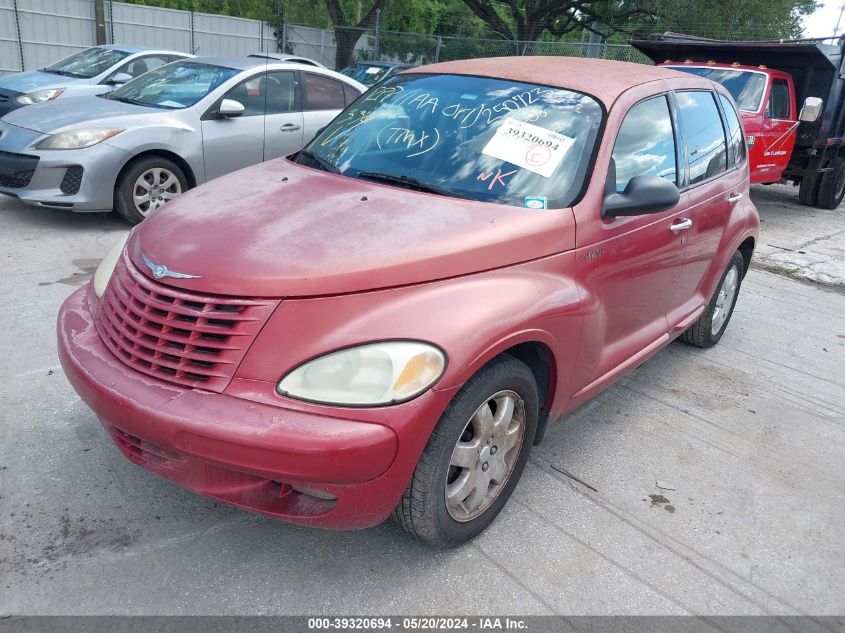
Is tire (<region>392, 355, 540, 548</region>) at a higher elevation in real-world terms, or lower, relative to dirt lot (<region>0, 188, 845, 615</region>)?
higher

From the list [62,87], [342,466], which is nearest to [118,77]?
[62,87]

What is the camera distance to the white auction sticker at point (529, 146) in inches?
122

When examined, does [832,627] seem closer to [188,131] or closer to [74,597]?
[74,597]

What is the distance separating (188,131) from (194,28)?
57.7 ft

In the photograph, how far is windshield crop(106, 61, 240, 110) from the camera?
6.96 m

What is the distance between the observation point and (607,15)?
24391 mm

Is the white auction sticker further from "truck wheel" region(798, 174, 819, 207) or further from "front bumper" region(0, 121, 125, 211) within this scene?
"truck wheel" region(798, 174, 819, 207)

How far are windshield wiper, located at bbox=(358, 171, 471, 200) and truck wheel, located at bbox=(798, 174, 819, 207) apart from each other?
10208mm

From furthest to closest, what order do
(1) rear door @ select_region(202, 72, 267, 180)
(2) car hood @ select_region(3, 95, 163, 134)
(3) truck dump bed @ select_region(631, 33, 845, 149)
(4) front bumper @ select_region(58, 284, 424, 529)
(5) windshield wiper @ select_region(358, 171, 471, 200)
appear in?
(3) truck dump bed @ select_region(631, 33, 845, 149), (1) rear door @ select_region(202, 72, 267, 180), (2) car hood @ select_region(3, 95, 163, 134), (5) windshield wiper @ select_region(358, 171, 471, 200), (4) front bumper @ select_region(58, 284, 424, 529)

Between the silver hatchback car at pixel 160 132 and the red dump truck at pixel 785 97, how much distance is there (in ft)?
18.5

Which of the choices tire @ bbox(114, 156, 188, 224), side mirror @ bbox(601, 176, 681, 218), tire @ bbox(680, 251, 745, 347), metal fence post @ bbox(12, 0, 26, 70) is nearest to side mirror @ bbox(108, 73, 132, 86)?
tire @ bbox(114, 156, 188, 224)

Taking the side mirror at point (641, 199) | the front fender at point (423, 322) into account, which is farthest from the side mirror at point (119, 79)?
the front fender at point (423, 322)

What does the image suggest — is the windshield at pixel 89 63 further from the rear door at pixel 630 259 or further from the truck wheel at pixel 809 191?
the truck wheel at pixel 809 191

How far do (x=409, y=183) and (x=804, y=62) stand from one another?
949cm
